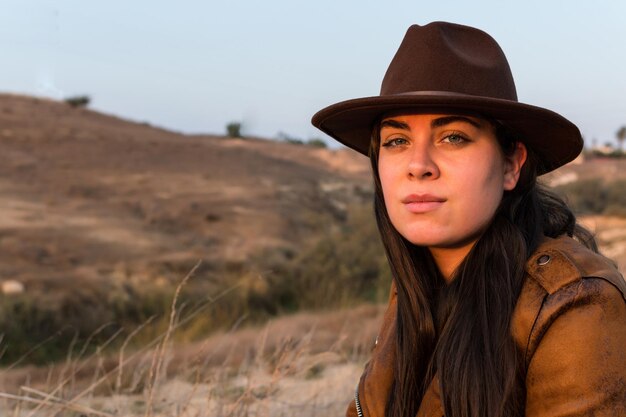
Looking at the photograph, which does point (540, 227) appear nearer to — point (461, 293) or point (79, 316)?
point (461, 293)

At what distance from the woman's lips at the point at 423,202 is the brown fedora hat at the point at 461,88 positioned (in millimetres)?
255

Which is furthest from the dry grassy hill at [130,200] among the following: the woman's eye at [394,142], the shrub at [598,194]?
the woman's eye at [394,142]

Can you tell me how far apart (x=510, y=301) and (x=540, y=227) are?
1.18ft

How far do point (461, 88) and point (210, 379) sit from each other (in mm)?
2060

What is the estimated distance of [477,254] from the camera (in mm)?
2338

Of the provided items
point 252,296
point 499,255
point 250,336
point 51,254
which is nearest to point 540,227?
point 499,255

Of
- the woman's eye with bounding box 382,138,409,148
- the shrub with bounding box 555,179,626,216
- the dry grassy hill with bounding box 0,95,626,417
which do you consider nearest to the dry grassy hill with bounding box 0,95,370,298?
the dry grassy hill with bounding box 0,95,626,417

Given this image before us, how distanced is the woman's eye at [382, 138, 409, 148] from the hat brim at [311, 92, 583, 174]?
0.29ft

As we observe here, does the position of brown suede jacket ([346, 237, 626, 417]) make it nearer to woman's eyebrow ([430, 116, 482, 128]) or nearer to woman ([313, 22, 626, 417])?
woman ([313, 22, 626, 417])

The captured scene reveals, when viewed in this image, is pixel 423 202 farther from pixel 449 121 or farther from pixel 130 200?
pixel 130 200

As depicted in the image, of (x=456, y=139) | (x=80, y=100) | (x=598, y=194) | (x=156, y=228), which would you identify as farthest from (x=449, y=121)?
(x=80, y=100)

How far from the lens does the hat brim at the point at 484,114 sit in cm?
217

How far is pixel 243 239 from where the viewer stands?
17.4 meters

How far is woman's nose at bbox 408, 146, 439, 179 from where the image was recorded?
224 centimetres
